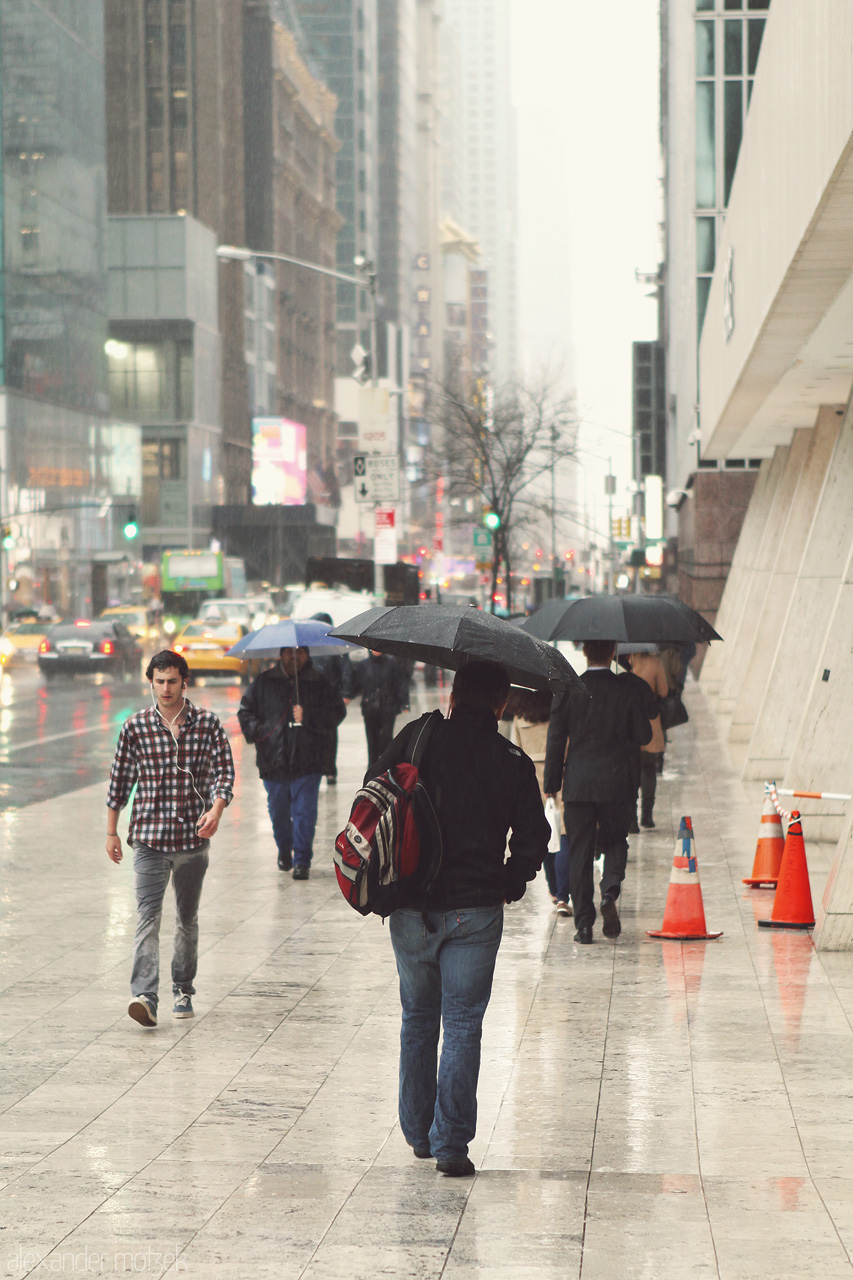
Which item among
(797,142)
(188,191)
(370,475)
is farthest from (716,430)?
(188,191)

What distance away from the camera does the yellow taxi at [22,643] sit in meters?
48.4

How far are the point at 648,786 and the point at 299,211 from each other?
131 metres

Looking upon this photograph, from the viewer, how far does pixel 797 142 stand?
10.9m

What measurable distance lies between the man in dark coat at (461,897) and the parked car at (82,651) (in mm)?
39052

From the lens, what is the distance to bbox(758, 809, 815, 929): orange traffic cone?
10547 millimetres

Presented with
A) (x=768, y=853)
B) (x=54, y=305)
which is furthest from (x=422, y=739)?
(x=54, y=305)

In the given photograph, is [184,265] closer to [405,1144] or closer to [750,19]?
[750,19]

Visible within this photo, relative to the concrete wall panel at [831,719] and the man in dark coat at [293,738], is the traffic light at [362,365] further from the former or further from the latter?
the concrete wall panel at [831,719]

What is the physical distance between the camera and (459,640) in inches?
234

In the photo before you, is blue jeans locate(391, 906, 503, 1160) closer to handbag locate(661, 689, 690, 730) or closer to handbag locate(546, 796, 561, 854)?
handbag locate(546, 796, 561, 854)

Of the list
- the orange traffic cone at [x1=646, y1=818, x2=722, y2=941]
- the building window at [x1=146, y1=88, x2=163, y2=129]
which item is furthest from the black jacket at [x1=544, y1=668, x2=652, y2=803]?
the building window at [x1=146, y1=88, x2=163, y2=129]

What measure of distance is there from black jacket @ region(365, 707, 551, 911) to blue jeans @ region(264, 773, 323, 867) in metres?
7.16

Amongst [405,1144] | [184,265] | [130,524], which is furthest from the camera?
[184,265]

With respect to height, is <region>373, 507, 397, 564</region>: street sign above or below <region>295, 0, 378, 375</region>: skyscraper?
below
